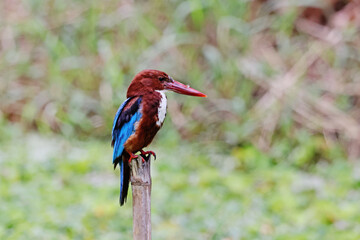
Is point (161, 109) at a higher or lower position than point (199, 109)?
lower

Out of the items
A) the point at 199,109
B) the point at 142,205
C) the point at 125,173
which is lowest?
the point at 142,205

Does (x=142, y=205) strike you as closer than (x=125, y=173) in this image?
Yes

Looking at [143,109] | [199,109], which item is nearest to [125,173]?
[143,109]

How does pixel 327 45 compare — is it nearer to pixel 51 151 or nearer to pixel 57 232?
pixel 51 151

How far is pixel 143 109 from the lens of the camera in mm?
2143

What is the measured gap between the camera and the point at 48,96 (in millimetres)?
5496

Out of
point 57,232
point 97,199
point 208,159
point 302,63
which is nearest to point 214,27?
point 302,63

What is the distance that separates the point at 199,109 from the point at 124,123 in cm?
310

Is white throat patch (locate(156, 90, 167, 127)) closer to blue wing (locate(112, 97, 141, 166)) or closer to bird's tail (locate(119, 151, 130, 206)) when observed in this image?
blue wing (locate(112, 97, 141, 166))

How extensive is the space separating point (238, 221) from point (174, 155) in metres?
1.27

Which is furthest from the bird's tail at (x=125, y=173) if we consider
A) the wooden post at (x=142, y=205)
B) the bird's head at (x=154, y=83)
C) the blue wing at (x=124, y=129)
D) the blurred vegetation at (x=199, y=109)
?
the blurred vegetation at (x=199, y=109)

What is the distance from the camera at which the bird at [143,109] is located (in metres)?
2.12

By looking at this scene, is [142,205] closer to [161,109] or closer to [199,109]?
[161,109]

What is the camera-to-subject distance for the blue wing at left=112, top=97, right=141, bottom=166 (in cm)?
216
